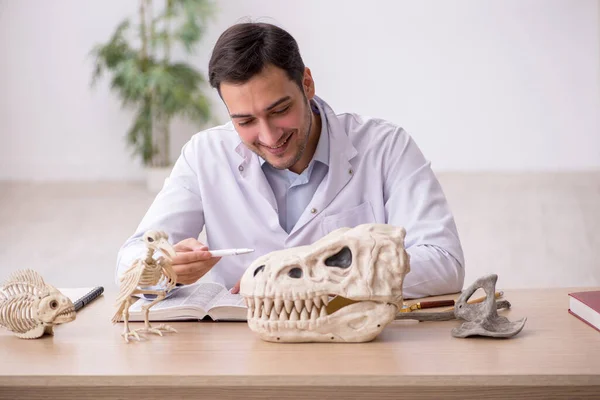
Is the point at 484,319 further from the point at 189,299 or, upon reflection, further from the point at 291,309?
the point at 189,299

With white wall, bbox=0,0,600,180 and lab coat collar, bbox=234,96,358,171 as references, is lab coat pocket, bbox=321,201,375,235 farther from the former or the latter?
white wall, bbox=0,0,600,180

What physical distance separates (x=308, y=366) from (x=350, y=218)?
0.98 m

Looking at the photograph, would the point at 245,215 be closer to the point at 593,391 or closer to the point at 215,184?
the point at 215,184

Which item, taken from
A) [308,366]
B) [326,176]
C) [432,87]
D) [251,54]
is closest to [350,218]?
[326,176]

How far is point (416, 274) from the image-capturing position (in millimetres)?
2012

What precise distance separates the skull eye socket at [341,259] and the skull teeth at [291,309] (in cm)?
7

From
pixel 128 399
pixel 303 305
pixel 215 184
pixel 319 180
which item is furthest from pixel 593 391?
pixel 215 184

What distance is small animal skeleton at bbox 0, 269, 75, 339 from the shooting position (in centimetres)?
170

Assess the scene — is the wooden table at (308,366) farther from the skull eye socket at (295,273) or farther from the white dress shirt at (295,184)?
the white dress shirt at (295,184)

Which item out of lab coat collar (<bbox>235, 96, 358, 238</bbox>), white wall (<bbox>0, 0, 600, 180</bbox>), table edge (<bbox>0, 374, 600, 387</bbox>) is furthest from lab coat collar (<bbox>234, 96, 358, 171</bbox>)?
white wall (<bbox>0, 0, 600, 180</bbox>)

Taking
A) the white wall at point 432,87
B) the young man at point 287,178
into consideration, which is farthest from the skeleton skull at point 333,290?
the white wall at point 432,87

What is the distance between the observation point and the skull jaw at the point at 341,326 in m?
1.62

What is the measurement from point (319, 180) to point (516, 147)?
24.8ft

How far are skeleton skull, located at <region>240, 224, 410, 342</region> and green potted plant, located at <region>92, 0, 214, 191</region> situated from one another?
6720 mm
